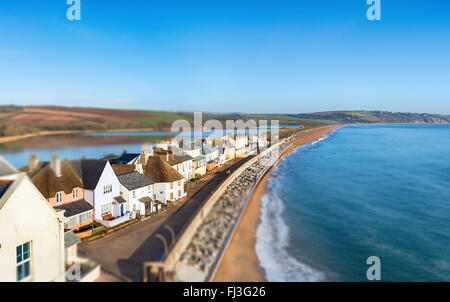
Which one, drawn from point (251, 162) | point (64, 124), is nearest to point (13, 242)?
point (64, 124)

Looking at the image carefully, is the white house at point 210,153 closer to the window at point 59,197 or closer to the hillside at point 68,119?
the window at point 59,197

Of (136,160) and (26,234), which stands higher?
(136,160)

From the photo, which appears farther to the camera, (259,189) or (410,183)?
(410,183)

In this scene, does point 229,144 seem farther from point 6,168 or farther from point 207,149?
point 6,168

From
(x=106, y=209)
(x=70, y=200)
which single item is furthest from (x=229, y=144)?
(x=70, y=200)

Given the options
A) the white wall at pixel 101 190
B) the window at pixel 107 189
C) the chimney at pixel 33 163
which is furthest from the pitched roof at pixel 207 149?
the chimney at pixel 33 163

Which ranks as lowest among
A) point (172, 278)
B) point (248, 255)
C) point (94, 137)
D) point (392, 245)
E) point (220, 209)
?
point (392, 245)
